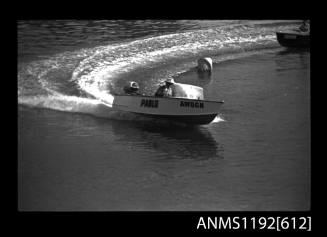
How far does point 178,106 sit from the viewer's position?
761 inches

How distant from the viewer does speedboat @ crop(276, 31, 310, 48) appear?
28.2m

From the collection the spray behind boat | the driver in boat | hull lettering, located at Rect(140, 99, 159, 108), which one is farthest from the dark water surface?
the driver in boat

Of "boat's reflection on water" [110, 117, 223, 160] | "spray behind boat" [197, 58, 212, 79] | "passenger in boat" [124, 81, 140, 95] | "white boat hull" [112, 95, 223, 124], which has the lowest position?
"boat's reflection on water" [110, 117, 223, 160]

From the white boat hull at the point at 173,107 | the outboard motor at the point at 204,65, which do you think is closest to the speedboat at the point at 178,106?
the white boat hull at the point at 173,107

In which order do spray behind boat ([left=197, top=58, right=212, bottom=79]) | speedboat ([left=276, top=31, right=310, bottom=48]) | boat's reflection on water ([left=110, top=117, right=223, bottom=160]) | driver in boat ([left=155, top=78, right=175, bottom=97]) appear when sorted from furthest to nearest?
1. speedboat ([left=276, top=31, right=310, bottom=48])
2. spray behind boat ([left=197, top=58, right=212, bottom=79])
3. driver in boat ([left=155, top=78, right=175, bottom=97])
4. boat's reflection on water ([left=110, top=117, right=223, bottom=160])

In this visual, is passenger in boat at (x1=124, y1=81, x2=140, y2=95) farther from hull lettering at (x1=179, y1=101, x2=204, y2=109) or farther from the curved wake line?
hull lettering at (x1=179, y1=101, x2=204, y2=109)

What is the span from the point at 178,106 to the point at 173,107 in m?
0.16

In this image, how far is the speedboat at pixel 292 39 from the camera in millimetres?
28156

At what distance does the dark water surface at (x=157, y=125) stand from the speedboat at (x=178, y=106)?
1.35 ft

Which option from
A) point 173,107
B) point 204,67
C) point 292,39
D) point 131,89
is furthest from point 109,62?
point 292,39

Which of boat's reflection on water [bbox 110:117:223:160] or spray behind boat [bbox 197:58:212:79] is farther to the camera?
spray behind boat [bbox 197:58:212:79]

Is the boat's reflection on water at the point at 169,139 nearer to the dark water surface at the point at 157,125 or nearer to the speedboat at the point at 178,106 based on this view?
the dark water surface at the point at 157,125

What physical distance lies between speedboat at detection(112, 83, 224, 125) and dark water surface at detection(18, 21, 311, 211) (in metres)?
0.41
